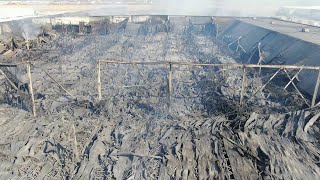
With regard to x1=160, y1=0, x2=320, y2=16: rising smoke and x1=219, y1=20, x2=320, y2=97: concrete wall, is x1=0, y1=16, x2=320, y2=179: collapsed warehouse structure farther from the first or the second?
x1=160, y1=0, x2=320, y2=16: rising smoke

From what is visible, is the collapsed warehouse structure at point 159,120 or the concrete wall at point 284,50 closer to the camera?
the collapsed warehouse structure at point 159,120

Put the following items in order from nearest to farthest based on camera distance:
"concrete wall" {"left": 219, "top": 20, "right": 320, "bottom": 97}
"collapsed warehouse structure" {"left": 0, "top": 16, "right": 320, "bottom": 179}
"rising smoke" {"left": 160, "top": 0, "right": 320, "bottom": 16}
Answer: "collapsed warehouse structure" {"left": 0, "top": 16, "right": 320, "bottom": 179} < "concrete wall" {"left": 219, "top": 20, "right": 320, "bottom": 97} < "rising smoke" {"left": 160, "top": 0, "right": 320, "bottom": 16}

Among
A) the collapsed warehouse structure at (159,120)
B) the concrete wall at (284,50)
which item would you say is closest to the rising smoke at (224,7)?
the concrete wall at (284,50)

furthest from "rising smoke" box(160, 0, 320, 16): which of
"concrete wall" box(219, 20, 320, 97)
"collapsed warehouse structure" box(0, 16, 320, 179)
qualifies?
"collapsed warehouse structure" box(0, 16, 320, 179)

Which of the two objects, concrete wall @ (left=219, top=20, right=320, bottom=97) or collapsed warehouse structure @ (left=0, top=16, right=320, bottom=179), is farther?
concrete wall @ (left=219, top=20, right=320, bottom=97)

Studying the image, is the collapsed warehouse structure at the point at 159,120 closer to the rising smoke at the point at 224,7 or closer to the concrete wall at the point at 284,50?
the concrete wall at the point at 284,50

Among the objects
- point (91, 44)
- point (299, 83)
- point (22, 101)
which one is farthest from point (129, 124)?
point (91, 44)

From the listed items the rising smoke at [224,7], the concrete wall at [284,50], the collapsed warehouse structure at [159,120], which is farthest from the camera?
the rising smoke at [224,7]
